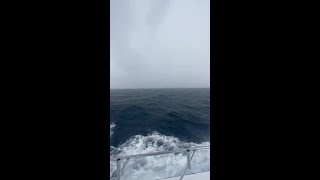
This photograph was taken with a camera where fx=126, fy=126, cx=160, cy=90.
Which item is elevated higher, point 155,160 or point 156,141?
point 156,141

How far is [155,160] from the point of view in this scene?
399cm

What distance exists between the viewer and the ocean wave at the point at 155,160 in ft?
11.4

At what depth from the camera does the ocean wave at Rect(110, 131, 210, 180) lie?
3467 mm

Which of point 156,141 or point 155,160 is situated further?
point 156,141

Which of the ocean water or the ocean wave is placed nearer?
the ocean wave

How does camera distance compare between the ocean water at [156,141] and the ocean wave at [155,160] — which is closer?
the ocean wave at [155,160]
